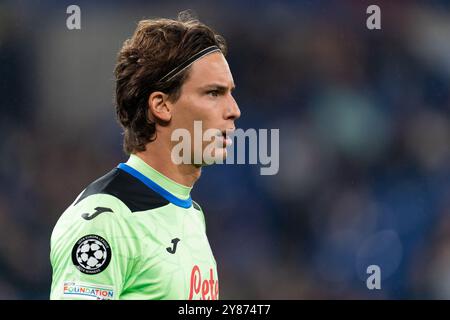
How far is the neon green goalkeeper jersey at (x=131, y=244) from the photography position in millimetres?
3133

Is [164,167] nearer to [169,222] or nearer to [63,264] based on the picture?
[169,222]

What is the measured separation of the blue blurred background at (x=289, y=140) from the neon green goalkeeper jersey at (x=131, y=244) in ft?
12.2

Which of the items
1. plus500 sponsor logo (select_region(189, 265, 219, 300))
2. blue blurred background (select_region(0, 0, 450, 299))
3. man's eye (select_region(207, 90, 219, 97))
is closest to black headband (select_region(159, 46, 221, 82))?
man's eye (select_region(207, 90, 219, 97))

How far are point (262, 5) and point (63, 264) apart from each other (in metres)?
5.44

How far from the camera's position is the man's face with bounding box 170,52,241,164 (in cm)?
364

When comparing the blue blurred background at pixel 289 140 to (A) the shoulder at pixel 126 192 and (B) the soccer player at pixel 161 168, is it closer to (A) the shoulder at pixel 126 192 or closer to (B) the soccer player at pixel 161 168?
(B) the soccer player at pixel 161 168

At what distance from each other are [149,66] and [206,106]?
13.8 inches

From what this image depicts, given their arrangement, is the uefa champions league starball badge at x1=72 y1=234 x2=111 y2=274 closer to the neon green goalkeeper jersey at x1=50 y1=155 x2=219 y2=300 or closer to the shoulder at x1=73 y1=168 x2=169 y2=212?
the neon green goalkeeper jersey at x1=50 y1=155 x2=219 y2=300

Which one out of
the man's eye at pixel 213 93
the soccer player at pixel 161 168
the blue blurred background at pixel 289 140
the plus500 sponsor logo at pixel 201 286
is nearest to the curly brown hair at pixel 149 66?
the soccer player at pixel 161 168

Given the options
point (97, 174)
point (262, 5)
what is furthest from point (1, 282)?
point (262, 5)

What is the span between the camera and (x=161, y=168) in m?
3.67

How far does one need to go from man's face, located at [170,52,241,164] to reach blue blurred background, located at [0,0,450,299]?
387 centimetres

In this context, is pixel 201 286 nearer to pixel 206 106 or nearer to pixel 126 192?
pixel 126 192

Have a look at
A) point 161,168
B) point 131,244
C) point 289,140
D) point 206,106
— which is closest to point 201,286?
point 131,244
